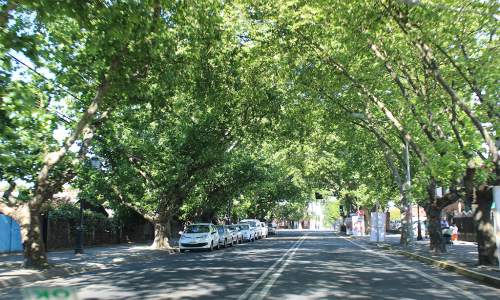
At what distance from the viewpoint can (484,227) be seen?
12.7 m

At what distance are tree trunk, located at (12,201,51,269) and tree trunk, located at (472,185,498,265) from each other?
13567 mm

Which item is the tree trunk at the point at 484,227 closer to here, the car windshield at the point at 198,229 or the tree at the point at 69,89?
the tree at the point at 69,89

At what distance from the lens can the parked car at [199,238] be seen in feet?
69.2

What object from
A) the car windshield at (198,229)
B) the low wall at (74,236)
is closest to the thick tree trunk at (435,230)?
the car windshield at (198,229)

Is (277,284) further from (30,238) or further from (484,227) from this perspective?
(484,227)

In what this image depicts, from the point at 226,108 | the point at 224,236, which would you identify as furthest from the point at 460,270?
the point at 224,236

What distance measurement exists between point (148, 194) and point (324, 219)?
6248 inches

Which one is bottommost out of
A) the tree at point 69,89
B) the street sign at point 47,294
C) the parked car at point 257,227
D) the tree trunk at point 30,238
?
the parked car at point 257,227

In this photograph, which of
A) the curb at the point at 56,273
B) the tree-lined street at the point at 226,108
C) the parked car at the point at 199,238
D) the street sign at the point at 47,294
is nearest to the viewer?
the street sign at the point at 47,294

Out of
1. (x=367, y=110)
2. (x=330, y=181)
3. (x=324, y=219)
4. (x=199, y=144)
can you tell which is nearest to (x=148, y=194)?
(x=199, y=144)

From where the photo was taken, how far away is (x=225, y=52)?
15.9m

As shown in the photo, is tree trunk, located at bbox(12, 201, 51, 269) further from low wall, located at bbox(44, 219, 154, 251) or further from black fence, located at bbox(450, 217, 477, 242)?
black fence, located at bbox(450, 217, 477, 242)

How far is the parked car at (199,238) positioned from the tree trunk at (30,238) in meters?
9.83

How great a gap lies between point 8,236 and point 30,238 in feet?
25.9
